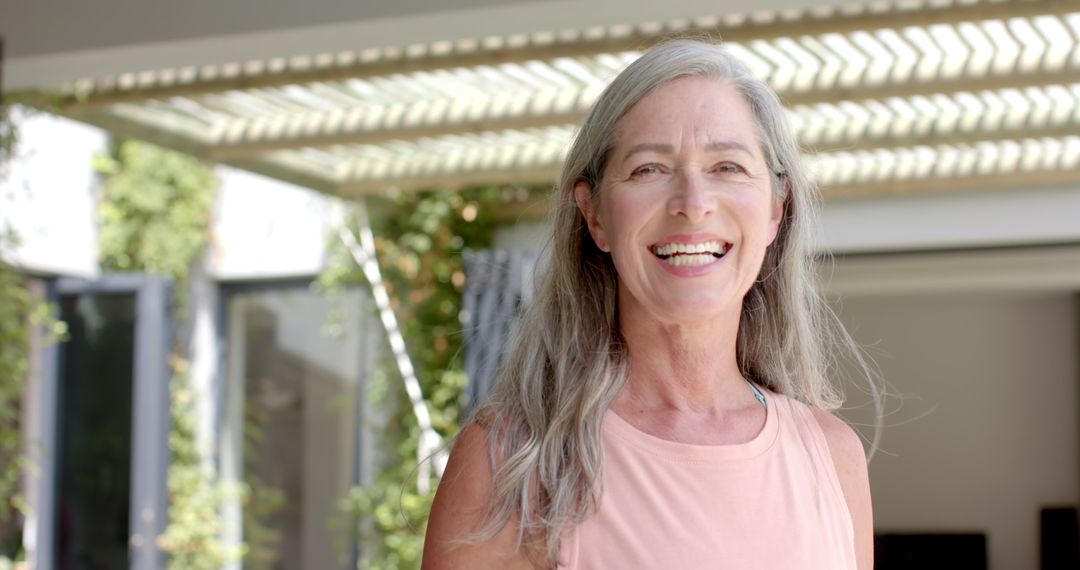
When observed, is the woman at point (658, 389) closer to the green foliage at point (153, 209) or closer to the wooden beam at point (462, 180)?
the wooden beam at point (462, 180)

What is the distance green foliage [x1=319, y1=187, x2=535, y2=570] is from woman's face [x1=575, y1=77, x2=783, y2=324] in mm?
6008

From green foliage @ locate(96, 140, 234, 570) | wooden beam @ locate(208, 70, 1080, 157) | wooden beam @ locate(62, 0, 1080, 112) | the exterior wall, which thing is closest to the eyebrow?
wooden beam @ locate(62, 0, 1080, 112)

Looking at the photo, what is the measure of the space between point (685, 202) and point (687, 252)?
5 centimetres

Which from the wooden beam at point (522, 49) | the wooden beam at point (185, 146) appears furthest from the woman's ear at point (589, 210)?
the wooden beam at point (185, 146)

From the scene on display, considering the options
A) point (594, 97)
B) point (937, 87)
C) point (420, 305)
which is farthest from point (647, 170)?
point (420, 305)

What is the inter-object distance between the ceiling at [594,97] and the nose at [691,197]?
254 cm

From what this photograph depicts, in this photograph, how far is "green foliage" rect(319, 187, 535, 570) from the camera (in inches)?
294

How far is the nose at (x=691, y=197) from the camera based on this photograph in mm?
1324

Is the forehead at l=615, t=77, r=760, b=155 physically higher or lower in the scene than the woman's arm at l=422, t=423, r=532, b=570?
higher

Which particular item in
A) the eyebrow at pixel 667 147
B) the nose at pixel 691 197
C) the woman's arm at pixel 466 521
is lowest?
the woman's arm at pixel 466 521

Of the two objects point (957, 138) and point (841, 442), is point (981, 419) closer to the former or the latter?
point (957, 138)

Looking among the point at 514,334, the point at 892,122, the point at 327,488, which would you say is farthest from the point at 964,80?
the point at 327,488

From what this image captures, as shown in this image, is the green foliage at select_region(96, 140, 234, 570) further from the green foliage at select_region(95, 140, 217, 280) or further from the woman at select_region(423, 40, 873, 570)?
the woman at select_region(423, 40, 873, 570)

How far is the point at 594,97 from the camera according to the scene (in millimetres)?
5266
